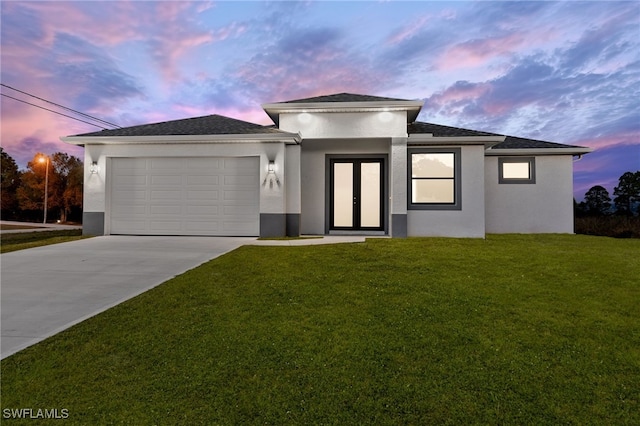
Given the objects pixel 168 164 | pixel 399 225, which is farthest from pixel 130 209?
pixel 399 225

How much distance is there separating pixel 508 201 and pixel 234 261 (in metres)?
11.0

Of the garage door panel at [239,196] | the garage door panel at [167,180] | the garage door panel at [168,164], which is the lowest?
the garage door panel at [239,196]

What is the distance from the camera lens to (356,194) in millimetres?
12516

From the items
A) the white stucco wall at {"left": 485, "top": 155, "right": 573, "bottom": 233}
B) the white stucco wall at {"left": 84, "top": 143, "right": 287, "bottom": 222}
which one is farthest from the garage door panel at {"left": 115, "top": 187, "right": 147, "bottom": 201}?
the white stucco wall at {"left": 485, "top": 155, "right": 573, "bottom": 233}

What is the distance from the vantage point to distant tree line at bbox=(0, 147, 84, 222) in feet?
116

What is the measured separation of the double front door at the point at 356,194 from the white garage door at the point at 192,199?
9.86 feet

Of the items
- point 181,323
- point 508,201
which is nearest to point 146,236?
point 181,323

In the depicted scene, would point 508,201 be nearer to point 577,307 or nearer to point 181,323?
point 577,307

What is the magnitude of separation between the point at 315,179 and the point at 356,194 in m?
1.62

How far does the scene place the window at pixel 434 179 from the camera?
11281 mm

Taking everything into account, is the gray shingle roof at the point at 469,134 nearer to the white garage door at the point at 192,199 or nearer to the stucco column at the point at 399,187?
the stucco column at the point at 399,187

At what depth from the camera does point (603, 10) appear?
12648 millimetres

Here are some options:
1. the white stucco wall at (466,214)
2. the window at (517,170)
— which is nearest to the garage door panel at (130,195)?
the white stucco wall at (466,214)

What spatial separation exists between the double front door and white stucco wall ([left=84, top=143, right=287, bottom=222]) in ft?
7.68
